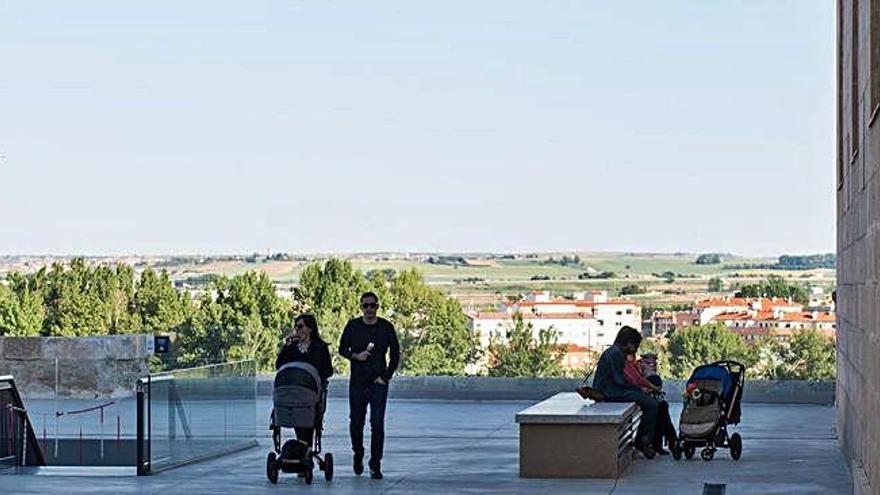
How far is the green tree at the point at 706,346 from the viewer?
42.5 meters

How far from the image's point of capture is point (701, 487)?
55.6ft

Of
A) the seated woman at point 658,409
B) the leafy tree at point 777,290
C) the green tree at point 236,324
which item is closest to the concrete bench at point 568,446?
the seated woman at point 658,409

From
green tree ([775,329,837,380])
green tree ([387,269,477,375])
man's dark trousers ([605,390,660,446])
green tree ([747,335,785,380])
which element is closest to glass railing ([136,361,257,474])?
man's dark trousers ([605,390,660,446])

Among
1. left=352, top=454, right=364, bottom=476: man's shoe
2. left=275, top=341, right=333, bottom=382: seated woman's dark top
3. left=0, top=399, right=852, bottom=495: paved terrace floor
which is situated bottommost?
left=0, top=399, right=852, bottom=495: paved terrace floor

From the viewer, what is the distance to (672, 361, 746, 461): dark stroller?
1930 centimetres

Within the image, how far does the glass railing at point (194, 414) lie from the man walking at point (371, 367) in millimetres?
2308

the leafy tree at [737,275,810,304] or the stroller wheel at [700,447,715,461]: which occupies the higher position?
the leafy tree at [737,275,810,304]

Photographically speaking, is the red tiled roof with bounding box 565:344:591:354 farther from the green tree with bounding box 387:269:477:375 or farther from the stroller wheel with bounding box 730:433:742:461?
the stroller wheel with bounding box 730:433:742:461

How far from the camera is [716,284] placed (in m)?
62.8

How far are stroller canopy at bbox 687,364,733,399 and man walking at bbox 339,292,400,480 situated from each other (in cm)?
344

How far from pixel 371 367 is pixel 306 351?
626 millimetres

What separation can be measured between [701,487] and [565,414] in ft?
4.90

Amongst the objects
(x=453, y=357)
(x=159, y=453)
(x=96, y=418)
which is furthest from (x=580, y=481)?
(x=453, y=357)

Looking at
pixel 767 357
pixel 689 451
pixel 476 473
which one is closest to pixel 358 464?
pixel 476 473
